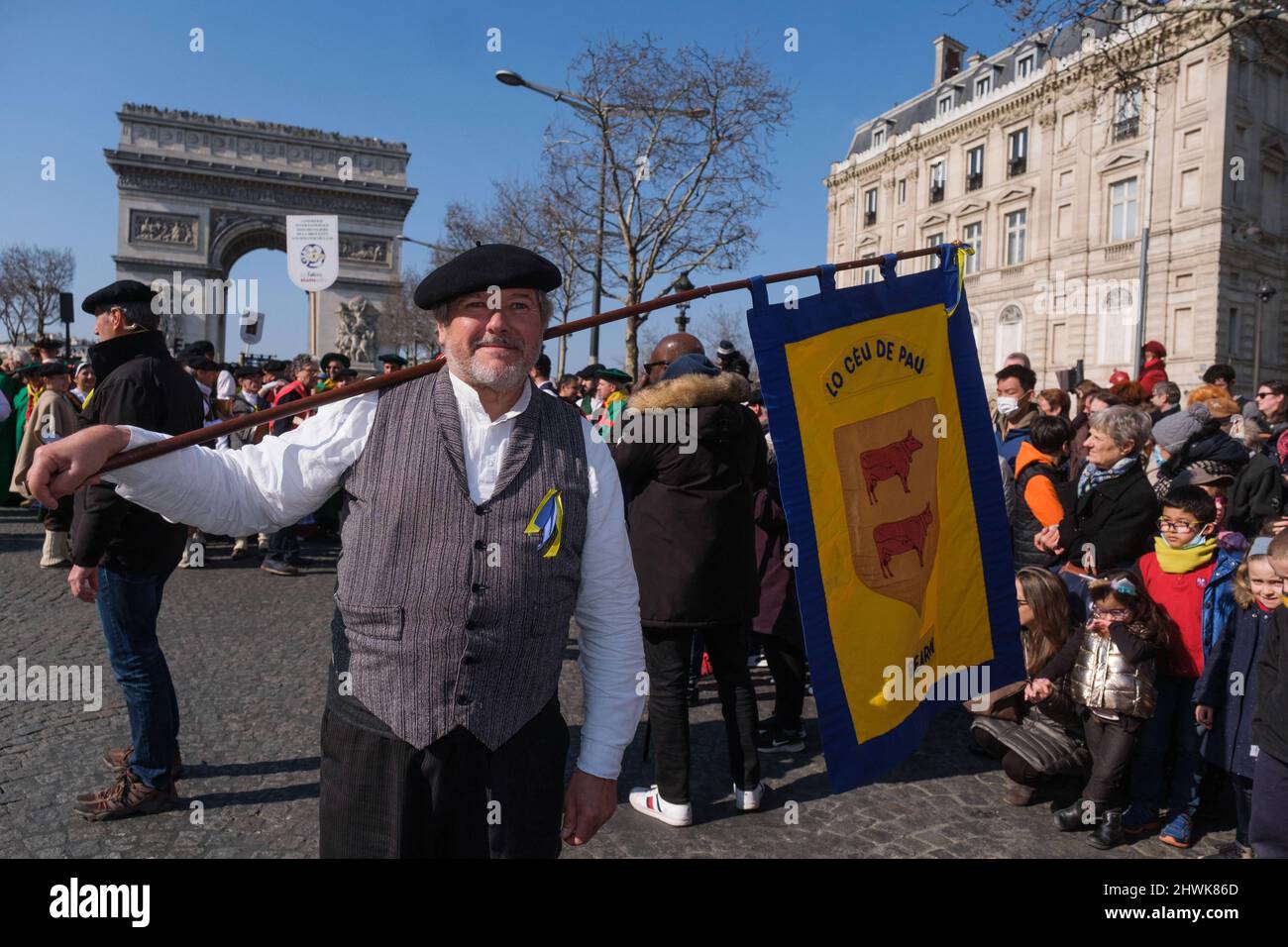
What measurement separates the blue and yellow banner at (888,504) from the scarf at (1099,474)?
1.46m

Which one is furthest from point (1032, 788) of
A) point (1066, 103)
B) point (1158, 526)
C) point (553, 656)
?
point (1066, 103)

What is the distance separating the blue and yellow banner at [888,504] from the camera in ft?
9.45

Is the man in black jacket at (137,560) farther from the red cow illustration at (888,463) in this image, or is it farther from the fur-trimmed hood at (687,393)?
the red cow illustration at (888,463)

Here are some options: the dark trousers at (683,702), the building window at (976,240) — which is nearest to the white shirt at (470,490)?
the dark trousers at (683,702)

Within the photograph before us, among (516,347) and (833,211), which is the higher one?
(833,211)

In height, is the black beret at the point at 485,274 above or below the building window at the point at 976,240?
below

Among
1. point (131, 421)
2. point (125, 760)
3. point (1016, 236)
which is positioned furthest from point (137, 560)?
point (1016, 236)

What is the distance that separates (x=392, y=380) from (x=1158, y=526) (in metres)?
4.10

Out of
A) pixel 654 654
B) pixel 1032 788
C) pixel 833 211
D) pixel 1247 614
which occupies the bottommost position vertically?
pixel 1032 788

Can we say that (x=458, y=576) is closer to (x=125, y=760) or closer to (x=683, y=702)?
(x=683, y=702)

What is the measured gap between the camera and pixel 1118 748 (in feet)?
13.0

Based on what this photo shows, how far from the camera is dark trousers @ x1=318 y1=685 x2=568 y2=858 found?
195cm
